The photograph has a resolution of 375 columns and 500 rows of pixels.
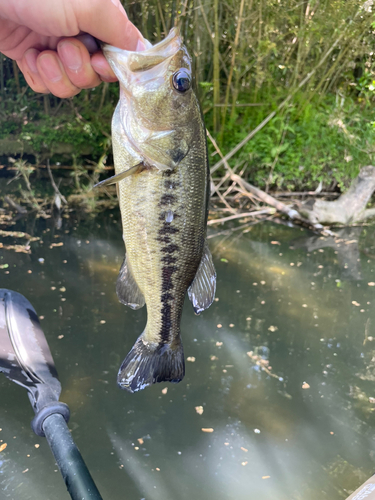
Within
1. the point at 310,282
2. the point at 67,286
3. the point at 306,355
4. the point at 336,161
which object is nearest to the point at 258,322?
the point at 306,355

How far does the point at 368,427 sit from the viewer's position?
7.45ft

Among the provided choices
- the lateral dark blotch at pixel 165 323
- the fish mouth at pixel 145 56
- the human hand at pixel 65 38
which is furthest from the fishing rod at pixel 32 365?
the fish mouth at pixel 145 56

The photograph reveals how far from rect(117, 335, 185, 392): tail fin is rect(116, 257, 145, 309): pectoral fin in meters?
0.17

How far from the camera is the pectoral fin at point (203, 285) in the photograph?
1.21 m

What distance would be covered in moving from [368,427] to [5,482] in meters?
1.91

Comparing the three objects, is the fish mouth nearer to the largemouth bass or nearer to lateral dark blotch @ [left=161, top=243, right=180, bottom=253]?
the largemouth bass

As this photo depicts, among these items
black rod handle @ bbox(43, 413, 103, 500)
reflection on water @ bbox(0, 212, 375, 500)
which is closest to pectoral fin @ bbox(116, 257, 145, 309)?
black rod handle @ bbox(43, 413, 103, 500)

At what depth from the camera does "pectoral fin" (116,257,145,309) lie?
49.0 inches

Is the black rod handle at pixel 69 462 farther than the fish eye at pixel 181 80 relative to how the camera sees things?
Yes

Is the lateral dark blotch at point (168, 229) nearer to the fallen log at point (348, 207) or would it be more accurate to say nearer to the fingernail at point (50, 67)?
the fingernail at point (50, 67)

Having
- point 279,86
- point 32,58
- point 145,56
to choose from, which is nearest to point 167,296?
point 145,56

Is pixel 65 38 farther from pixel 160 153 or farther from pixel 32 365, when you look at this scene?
pixel 32 365

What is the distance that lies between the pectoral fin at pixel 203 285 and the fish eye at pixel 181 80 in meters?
0.46

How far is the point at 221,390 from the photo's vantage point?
246 cm
